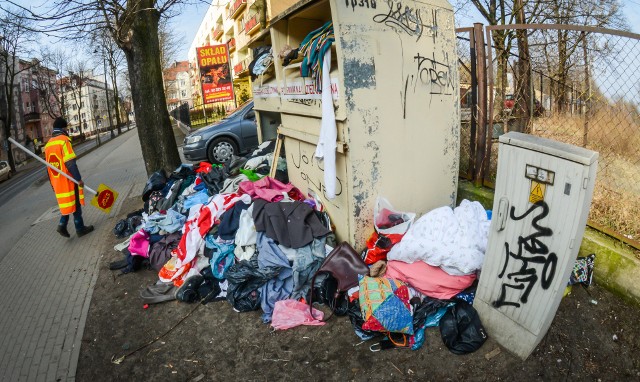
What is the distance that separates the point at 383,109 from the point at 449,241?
1.24 metres

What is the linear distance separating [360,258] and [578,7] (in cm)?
1327

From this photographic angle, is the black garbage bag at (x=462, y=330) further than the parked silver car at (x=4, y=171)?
No

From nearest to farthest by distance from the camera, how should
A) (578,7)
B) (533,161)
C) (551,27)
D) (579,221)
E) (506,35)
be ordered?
(579,221)
(533,161)
(551,27)
(506,35)
(578,7)

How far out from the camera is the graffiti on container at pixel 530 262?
85.7 inches

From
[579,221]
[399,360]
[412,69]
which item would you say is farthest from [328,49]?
[399,360]

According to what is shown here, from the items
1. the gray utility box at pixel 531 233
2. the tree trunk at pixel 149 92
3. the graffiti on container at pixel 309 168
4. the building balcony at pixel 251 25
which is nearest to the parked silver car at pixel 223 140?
the tree trunk at pixel 149 92

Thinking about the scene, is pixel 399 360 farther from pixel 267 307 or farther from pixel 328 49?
pixel 328 49

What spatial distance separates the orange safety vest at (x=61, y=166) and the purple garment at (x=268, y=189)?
2.92 metres

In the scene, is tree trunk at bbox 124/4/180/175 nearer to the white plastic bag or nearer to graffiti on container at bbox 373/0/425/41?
graffiti on container at bbox 373/0/425/41

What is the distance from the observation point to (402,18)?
3307 mm

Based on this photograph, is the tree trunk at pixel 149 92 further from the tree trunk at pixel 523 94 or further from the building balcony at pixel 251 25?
the building balcony at pixel 251 25

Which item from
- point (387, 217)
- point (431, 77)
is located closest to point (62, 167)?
point (387, 217)

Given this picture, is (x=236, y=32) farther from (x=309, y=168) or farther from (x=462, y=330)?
(x=462, y=330)

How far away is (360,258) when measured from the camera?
335 cm
